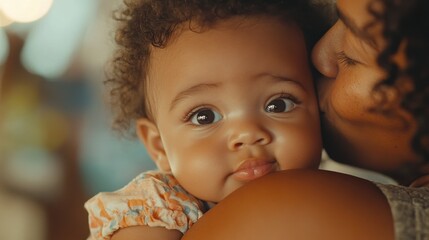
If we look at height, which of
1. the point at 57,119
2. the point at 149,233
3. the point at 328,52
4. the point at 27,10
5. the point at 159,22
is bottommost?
the point at 57,119

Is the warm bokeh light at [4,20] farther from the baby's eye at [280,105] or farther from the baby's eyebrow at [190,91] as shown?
the baby's eye at [280,105]

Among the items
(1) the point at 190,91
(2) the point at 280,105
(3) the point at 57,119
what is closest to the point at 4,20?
(3) the point at 57,119

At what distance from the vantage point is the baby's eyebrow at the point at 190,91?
1271 mm

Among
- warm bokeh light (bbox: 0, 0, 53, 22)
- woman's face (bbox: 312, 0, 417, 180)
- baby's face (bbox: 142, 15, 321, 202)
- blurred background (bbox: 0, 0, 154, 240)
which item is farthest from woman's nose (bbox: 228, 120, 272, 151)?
warm bokeh light (bbox: 0, 0, 53, 22)

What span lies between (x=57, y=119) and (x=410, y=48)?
9.16 ft

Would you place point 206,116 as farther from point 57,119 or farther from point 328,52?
point 57,119

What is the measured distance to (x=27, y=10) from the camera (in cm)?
337

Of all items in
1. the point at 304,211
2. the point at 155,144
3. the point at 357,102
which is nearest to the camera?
the point at 304,211

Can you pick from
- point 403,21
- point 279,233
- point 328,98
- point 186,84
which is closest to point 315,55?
point 328,98

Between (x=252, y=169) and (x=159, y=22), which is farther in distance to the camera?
(x=159, y=22)

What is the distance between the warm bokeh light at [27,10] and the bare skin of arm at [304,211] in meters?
2.64

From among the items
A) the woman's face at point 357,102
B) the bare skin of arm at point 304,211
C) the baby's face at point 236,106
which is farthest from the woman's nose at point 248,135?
the bare skin of arm at point 304,211

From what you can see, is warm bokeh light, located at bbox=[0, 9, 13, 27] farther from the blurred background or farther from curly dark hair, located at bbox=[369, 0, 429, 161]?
curly dark hair, located at bbox=[369, 0, 429, 161]

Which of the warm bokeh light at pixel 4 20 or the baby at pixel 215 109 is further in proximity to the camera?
the warm bokeh light at pixel 4 20
